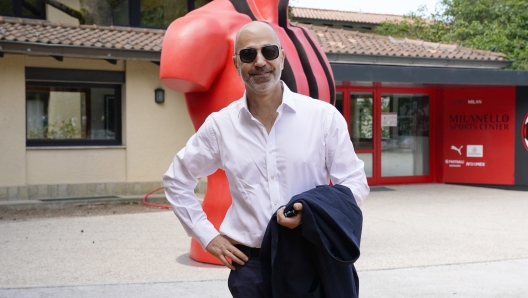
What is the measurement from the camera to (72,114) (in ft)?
49.1

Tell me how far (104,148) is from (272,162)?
12250 millimetres

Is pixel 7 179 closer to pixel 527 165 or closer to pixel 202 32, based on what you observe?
pixel 202 32

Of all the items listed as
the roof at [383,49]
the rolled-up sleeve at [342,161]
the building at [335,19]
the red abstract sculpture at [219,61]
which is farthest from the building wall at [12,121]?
the building at [335,19]

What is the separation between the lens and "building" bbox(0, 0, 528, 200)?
1369cm

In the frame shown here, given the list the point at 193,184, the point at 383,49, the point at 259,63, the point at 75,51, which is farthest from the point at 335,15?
the point at 259,63

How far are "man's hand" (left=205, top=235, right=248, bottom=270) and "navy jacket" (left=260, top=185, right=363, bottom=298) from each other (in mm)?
109

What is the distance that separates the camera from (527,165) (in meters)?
14.9

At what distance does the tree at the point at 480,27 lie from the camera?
2725 cm

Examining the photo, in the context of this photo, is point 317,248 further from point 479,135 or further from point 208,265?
point 479,135

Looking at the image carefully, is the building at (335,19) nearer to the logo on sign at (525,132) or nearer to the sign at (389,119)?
the sign at (389,119)

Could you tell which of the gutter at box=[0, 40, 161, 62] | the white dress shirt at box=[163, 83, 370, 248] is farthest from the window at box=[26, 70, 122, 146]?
the white dress shirt at box=[163, 83, 370, 248]

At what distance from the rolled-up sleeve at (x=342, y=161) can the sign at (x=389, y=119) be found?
13.4 meters

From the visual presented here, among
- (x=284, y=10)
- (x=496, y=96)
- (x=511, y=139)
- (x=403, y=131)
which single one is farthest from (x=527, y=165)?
(x=284, y=10)

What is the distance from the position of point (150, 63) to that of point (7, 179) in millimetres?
3563
